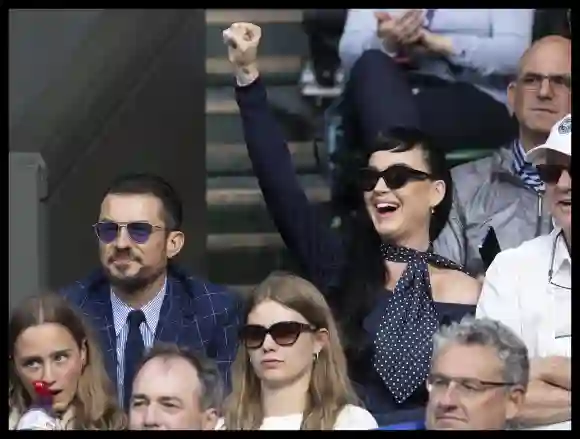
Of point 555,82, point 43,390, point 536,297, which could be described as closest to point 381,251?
point 536,297

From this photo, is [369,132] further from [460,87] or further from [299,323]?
[299,323]

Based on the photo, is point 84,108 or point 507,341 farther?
point 84,108

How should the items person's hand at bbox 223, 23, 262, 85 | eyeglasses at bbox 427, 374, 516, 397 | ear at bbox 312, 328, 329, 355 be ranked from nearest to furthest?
eyeglasses at bbox 427, 374, 516, 397
ear at bbox 312, 328, 329, 355
person's hand at bbox 223, 23, 262, 85

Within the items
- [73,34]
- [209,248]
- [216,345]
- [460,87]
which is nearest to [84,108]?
[73,34]

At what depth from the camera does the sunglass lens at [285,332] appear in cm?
502

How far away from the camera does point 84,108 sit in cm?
532

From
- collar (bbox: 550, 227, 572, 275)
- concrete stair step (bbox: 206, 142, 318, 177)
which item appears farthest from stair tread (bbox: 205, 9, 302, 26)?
collar (bbox: 550, 227, 572, 275)

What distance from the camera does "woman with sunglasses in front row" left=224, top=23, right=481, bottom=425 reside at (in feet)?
16.6

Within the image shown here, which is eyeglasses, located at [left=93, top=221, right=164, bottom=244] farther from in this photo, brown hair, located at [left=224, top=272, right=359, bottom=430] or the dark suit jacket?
brown hair, located at [left=224, top=272, right=359, bottom=430]

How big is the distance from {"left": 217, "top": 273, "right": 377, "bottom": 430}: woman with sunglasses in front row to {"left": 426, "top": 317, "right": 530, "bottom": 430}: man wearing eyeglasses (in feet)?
1.01

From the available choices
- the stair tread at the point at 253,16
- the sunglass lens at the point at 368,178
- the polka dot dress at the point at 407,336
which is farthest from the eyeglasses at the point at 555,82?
the stair tread at the point at 253,16

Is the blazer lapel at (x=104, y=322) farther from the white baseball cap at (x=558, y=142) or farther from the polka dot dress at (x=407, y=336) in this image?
the white baseball cap at (x=558, y=142)

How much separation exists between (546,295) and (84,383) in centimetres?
188
